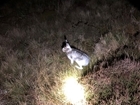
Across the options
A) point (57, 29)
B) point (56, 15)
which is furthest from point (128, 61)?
point (56, 15)

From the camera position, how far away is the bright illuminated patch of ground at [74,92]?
14.2 feet

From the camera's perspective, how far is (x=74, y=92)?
451 cm

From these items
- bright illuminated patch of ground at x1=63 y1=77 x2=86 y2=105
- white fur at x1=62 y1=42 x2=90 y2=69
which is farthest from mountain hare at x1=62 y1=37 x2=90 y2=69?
bright illuminated patch of ground at x1=63 y1=77 x2=86 y2=105

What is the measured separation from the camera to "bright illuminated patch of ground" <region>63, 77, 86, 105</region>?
14.2 ft

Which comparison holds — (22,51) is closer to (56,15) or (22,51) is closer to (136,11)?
(56,15)

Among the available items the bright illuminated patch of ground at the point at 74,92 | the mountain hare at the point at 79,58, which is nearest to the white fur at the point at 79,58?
the mountain hare at the point at 79,58

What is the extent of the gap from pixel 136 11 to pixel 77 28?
202cm

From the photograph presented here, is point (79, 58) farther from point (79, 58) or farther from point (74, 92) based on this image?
point (74, 92)

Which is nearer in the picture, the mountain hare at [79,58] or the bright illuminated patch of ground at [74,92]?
the bright illuminated patch of ground at [74,92]

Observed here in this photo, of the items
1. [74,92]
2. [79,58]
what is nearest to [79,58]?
[79,58]

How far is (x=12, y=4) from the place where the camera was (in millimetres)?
11234

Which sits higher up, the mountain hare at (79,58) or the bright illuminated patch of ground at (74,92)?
the mountain hare at (79,58)

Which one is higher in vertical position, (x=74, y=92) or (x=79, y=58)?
(x=79, y=58)

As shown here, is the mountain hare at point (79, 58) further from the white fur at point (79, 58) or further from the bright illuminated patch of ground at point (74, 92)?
the bright illuminated patch of ground at point (74, 92)
